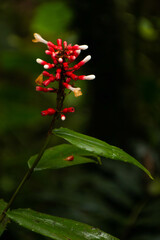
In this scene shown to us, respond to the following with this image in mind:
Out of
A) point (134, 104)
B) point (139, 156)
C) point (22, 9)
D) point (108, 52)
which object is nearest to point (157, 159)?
point (139, 156)

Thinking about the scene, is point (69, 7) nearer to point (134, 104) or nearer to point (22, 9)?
point (134, 104)

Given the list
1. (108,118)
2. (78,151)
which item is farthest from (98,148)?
(108,118)

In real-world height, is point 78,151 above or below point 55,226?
above

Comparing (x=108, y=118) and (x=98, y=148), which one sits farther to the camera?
(x=108, y=118)

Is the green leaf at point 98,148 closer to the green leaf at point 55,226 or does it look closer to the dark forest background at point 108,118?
the green leaf at point 55,226

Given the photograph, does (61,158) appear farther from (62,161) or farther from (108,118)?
(108,118)
